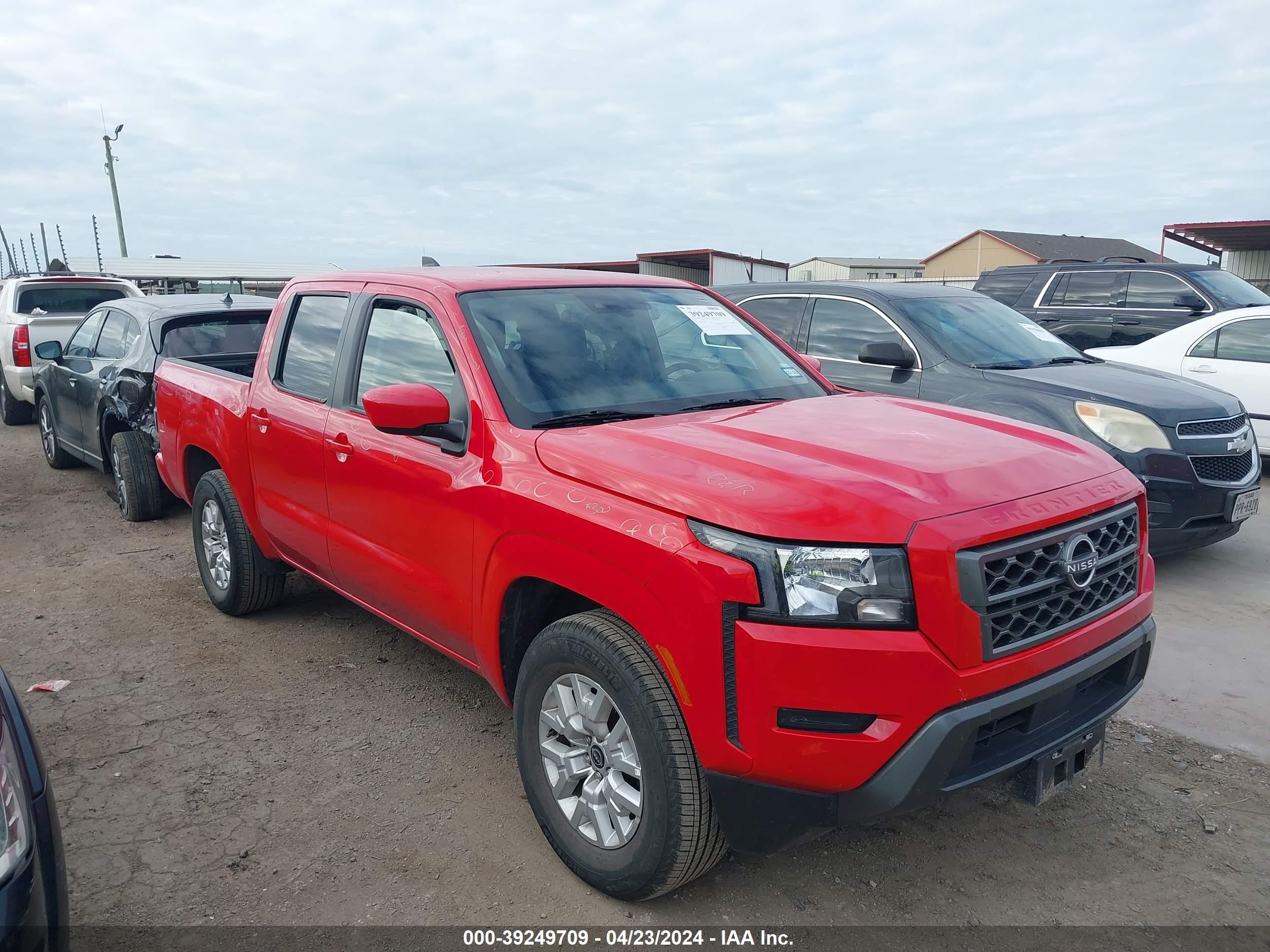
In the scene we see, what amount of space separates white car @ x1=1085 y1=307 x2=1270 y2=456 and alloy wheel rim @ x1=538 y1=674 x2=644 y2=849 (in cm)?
734

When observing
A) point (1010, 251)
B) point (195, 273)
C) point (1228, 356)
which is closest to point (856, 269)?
point (1010, 251)

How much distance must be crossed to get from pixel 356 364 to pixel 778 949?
2.67m

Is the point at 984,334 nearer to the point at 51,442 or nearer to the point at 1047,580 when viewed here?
the point at 1047,580

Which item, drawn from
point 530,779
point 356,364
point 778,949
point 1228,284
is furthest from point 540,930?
point 1228,284

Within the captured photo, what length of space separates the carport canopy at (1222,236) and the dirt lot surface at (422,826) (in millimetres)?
21190

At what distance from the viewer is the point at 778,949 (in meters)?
2.54

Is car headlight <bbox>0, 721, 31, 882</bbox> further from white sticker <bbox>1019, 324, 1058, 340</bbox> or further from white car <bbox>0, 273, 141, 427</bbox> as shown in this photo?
white car <bbox>0, 273, 141, 427</bbox>

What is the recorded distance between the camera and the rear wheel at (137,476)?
22.9ft

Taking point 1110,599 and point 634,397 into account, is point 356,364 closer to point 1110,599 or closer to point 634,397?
point 634,397

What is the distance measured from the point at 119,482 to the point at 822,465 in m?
6.52

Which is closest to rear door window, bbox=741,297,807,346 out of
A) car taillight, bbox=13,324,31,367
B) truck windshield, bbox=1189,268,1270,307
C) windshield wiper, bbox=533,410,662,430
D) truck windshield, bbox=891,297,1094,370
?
truck windshield, bbox=891,297,1094,370

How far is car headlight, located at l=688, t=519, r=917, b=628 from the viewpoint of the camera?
2207 millimetres

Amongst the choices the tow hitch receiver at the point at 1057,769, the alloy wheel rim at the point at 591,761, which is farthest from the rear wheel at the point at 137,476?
the tow hitch receiver at the point at 1057,769

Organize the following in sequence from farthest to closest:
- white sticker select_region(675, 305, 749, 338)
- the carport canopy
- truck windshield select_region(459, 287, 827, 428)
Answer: the carport canopy, white sticker select_region(675, 305, 749, 338), truck windshield select_region(459, 287, 827, 428)
